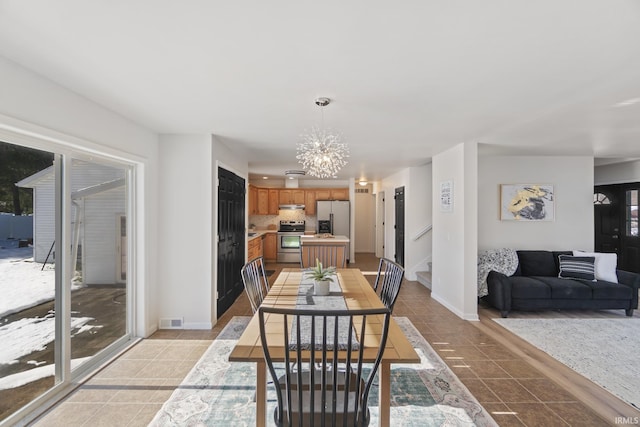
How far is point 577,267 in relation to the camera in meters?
4.24

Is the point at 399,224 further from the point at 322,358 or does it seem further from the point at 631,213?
the point at 322,358

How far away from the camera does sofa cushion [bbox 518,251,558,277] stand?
4.50m

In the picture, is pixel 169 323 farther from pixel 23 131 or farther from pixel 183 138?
pixel 23 131

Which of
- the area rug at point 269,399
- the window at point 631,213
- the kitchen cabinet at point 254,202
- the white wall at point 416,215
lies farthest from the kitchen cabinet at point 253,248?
the window at point 631,213

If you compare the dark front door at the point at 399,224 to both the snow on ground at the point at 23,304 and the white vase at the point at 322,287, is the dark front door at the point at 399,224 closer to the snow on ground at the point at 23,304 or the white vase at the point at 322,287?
the white vase at the point at 322,287

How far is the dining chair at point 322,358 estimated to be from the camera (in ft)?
4.22

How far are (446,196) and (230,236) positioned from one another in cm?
340

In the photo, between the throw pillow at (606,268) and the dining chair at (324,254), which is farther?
the dining chair at (324,254)

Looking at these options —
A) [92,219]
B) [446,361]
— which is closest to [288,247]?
[92,219]

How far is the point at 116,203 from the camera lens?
10.1 feet

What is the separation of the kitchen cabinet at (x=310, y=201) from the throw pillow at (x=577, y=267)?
5748mm

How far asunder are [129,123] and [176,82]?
1.29m

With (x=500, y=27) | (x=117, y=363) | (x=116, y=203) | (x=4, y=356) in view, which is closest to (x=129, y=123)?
(x=116, y=203)

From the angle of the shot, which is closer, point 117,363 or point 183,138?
point 117,363
